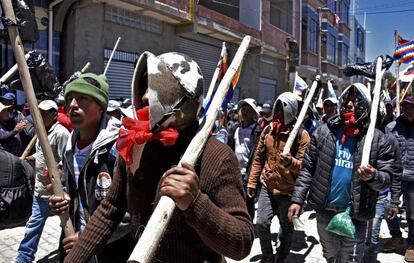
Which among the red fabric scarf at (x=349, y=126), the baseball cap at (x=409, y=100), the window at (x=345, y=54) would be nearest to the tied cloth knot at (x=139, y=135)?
the red fabric scarf at (x=349, y=126)

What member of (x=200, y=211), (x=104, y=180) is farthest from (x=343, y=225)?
(x=200, y=211)

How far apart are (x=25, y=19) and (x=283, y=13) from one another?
2562 cm

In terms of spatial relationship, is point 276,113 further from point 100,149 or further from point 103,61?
point 103,61

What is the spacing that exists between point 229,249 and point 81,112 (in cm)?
171

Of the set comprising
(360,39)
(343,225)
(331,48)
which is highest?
(360,39)

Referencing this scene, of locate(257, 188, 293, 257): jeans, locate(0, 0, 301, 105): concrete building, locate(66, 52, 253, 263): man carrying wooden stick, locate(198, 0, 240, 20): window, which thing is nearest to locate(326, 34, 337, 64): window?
locate(0, 0, 301, 105): concrete building

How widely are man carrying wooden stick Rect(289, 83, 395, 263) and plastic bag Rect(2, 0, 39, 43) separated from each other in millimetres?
2493

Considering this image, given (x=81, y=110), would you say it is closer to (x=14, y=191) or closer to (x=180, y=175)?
(x=14, y=191)

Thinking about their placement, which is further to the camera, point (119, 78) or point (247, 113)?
point (119, 78)

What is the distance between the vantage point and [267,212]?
4.89 metres

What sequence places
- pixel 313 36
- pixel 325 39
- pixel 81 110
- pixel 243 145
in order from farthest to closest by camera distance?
1. pixel 325 39
2. pixel 313 36
3. pixel 243 145
4. pixel 81 110

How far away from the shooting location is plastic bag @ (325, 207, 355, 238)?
356 cm

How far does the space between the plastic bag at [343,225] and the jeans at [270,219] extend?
115 cm

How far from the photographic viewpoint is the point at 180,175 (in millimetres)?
1549
